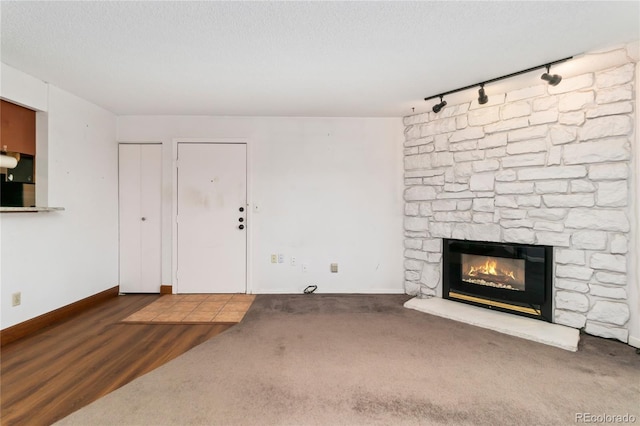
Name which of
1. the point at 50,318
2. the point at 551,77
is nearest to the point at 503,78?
the point at 551,77

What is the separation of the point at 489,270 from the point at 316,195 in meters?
2.10

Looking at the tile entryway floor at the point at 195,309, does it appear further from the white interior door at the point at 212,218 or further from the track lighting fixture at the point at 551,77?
the track lighting fixture at the point at 551,77

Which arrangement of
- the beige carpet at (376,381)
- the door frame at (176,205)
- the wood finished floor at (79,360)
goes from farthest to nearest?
the door frame at (176,205) < the wood finished floor at (79,360) < the beige carpet at (376,381)

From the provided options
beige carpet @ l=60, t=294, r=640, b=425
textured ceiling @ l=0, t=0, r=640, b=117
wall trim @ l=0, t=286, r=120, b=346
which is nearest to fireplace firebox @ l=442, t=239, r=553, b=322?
beige carpet @ l=60, t=294, r=640, b=425

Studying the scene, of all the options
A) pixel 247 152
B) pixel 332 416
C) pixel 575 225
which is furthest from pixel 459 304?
pixel 247 152

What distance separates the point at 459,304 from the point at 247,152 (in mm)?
3029

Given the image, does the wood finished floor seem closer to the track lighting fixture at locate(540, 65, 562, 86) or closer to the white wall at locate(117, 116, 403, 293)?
the white wall at locate(117, 116, 403, 293)

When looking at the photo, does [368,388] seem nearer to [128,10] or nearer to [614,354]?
[614,354]

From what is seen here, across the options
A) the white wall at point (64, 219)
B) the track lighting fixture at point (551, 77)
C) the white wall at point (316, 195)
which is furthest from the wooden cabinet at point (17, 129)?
the track lighting fixture at point (551, 77)

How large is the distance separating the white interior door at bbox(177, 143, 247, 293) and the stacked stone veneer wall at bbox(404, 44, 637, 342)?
7.55 feet

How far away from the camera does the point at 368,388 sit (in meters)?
1.63

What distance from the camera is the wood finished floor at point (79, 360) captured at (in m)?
1.54

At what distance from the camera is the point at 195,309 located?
9.55 ft

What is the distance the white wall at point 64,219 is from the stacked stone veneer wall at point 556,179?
3.83 m
